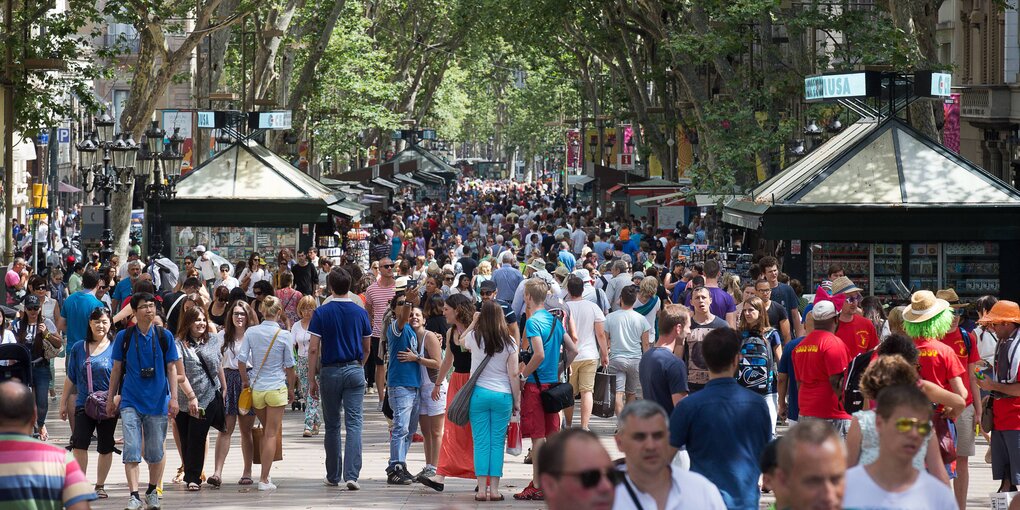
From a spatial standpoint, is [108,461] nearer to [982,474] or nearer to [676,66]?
[982,474]

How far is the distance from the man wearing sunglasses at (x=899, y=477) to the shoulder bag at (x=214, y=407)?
6.67 metres

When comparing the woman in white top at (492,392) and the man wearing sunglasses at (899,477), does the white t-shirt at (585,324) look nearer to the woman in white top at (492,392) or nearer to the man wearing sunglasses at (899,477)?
the woman in white top at (492,392)

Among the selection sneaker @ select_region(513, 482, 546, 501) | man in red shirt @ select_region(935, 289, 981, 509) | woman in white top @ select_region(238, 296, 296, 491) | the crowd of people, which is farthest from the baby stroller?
man in red shirt @ select_region(935, 289, 981, 509)

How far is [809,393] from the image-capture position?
399 inches

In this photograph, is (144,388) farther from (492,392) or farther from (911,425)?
(911,425)

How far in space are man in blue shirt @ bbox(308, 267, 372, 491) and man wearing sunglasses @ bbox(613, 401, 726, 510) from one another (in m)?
5.93

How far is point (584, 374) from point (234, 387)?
355 centimetres

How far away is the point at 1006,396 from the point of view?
31.0 feet

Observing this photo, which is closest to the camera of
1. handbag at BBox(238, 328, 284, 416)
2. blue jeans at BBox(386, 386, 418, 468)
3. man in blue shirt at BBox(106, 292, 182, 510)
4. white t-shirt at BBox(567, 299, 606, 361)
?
man in blue shirt at BBox(106, 292, 182, 510)

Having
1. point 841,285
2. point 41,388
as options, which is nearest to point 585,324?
point 841,285

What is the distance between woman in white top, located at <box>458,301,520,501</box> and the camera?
1049cm

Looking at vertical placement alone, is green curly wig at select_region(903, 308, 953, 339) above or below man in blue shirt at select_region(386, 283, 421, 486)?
above

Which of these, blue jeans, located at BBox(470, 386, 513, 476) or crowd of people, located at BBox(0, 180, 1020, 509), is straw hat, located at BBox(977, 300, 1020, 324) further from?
blue jeans, located at BBox(470, 386, 513, 476)

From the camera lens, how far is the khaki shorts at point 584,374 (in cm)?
1385
